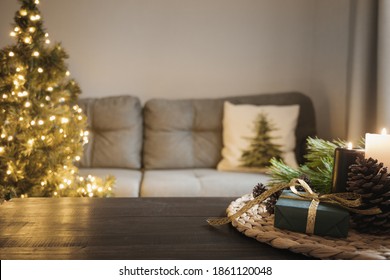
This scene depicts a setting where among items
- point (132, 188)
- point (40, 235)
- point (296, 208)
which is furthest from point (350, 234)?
point (132, 188)

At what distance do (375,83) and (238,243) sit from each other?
1.77m

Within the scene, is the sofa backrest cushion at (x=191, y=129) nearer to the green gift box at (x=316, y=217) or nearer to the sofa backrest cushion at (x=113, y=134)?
the sofa backrest cushion at (x=113, y=134)

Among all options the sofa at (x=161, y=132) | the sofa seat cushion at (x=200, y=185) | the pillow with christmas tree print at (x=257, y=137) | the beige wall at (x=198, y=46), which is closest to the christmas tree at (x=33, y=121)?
the sofa seat cushion at (x=200, y=185)

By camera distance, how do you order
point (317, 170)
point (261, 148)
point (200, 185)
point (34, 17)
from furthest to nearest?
point (261, 148) → point (200, 185) → point (34, 17) → point (317, 170)

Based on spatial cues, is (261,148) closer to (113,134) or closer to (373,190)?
(113,134)

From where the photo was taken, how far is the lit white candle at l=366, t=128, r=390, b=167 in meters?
0.83

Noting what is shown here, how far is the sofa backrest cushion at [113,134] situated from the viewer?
99.2 inches

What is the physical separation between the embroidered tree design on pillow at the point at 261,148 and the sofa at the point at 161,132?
0.22m

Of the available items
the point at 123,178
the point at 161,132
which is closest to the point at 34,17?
the point at 123,178

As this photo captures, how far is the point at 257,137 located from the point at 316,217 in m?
1.65

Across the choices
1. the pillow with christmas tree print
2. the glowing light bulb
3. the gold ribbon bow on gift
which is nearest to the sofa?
the pillow with christmas tree print

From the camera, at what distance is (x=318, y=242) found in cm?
73

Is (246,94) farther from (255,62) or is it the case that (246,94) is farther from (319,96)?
(319,96)

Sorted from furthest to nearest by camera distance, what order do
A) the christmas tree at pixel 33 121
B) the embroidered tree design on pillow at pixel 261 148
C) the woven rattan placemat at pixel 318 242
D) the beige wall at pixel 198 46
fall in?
the beige wall at pixel 198 46, the embroidered tree design on pillow at pixel 261 148, the christmas tree at pixel 33 121, the woven rattan placemat at pixel 318 242
